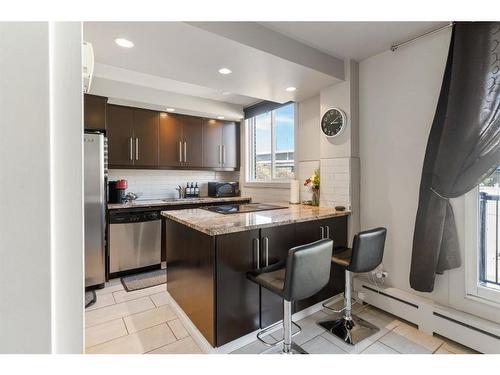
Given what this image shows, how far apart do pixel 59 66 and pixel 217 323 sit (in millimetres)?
1762

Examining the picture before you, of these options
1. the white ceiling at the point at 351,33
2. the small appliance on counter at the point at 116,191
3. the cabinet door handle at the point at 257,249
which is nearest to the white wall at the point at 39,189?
the cabinet door handle at the point at 257,249

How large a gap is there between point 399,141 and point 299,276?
66.8 inches

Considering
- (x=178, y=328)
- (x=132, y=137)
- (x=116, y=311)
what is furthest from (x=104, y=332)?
(x=132, y=137)

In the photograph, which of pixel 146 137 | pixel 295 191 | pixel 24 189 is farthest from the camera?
pixel 146 137

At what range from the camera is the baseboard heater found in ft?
5.57

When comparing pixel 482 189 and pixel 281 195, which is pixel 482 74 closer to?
pixel 482 189

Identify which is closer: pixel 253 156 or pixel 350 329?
pixel 350 329

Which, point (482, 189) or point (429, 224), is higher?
point (482, 189)

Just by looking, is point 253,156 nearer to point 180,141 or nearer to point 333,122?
point 180,141

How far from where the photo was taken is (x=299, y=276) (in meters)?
1.47

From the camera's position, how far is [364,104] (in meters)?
2.58

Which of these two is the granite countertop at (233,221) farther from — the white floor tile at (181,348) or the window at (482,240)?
the window at (482,240)

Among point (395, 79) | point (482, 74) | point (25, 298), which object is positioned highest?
point (395, 79)
